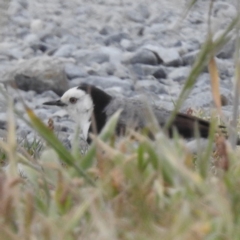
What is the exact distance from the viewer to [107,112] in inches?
289

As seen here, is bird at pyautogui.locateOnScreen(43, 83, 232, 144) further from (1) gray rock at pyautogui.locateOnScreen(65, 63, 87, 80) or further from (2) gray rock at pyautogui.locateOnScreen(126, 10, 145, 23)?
(2) gray rock at pyautogui.locateOnScreen(126, 10, 145, 23)

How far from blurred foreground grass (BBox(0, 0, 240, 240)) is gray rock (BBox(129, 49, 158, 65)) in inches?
303

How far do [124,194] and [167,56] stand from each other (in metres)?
8.45

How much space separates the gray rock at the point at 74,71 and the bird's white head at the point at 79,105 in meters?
2.13

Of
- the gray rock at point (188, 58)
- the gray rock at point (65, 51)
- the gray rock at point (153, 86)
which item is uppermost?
the gray rock at point (65, 51)

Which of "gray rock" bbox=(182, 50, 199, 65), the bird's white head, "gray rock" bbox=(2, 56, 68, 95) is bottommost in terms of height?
"gray rock" bbox=(182, 50, 199, 65)

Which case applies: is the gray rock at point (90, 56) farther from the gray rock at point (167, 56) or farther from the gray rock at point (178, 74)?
the gray rock at point (178, 74)

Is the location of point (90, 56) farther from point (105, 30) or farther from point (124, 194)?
point (124, 194)

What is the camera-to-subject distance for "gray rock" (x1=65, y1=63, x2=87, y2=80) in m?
10.2

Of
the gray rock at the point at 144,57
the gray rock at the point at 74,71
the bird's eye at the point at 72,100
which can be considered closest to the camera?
the bird's eye at the point at 72,100

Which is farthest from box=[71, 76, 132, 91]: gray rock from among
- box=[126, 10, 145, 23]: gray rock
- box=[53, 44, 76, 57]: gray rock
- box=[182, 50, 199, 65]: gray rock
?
box=[126, 10, 145, 23]: gray rock

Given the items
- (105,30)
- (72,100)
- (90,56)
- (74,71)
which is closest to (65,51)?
(90,56)

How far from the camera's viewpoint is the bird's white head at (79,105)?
25.3 ft

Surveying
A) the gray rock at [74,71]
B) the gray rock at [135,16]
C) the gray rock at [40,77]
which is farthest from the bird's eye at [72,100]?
the gray rock at [135,16]
